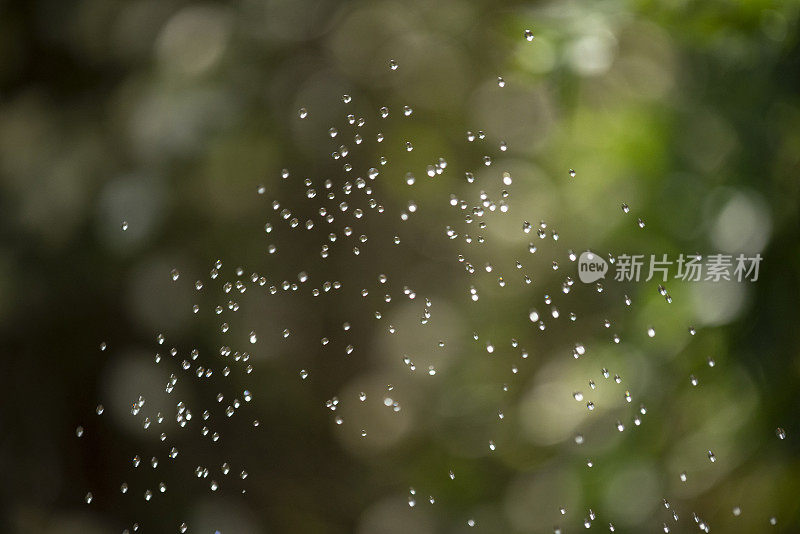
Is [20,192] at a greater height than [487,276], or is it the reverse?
[20,192]

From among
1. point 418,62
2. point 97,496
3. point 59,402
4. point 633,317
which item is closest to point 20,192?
point 59,402

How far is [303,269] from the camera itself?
0.85 meters

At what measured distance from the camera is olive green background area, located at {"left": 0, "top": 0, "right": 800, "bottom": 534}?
2.66 ft

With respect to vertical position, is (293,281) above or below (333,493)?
above

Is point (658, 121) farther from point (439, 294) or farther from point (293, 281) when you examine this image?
point (293, 281)

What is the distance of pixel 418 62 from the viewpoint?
853 millimetres

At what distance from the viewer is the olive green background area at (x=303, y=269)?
2.66 ft

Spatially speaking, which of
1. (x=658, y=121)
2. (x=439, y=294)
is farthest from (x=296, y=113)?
(x=658, y=121)

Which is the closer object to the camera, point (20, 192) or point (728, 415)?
point (728, 415)

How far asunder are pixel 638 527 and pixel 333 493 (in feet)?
1.07

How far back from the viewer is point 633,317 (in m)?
0.80

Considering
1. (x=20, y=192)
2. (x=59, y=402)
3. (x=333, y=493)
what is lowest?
(x=333, y=493)

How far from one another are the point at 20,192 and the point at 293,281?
0.31m

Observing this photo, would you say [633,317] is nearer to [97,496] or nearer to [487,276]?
[487,276]
